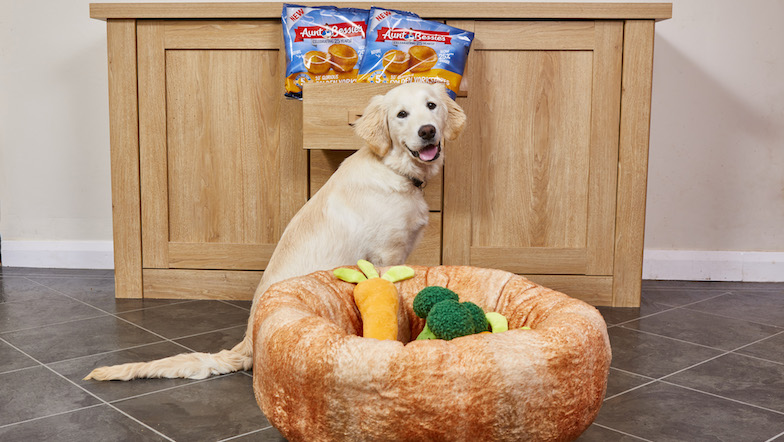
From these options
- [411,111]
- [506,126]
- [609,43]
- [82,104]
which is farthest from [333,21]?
[82,104]

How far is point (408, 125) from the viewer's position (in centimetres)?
186

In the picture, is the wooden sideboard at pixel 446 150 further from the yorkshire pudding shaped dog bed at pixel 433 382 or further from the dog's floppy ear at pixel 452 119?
the yorkshire pudding shaped dog bed at pixel 433 382

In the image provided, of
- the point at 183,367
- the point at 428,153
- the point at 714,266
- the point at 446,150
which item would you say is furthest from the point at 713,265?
the point at 183,367

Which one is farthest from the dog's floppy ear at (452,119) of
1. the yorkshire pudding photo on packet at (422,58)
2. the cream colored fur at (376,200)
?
the yorkshire pudding photo on packet at (422,58)

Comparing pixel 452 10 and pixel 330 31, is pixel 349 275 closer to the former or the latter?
pixel 330 31

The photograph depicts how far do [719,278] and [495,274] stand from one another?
2136 millimetres

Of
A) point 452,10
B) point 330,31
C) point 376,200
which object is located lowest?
point 376,200

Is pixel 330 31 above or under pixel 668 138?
above

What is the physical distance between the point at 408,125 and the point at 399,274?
57cm

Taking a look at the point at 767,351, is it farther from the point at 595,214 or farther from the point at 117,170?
the point at 117,170

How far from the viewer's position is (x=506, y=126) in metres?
2.47

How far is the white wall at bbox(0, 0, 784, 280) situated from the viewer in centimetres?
302

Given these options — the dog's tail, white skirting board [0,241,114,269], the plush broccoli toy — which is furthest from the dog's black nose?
white skirting board [0,241,114,269]

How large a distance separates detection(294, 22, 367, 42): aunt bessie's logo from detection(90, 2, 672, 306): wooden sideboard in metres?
0.22
